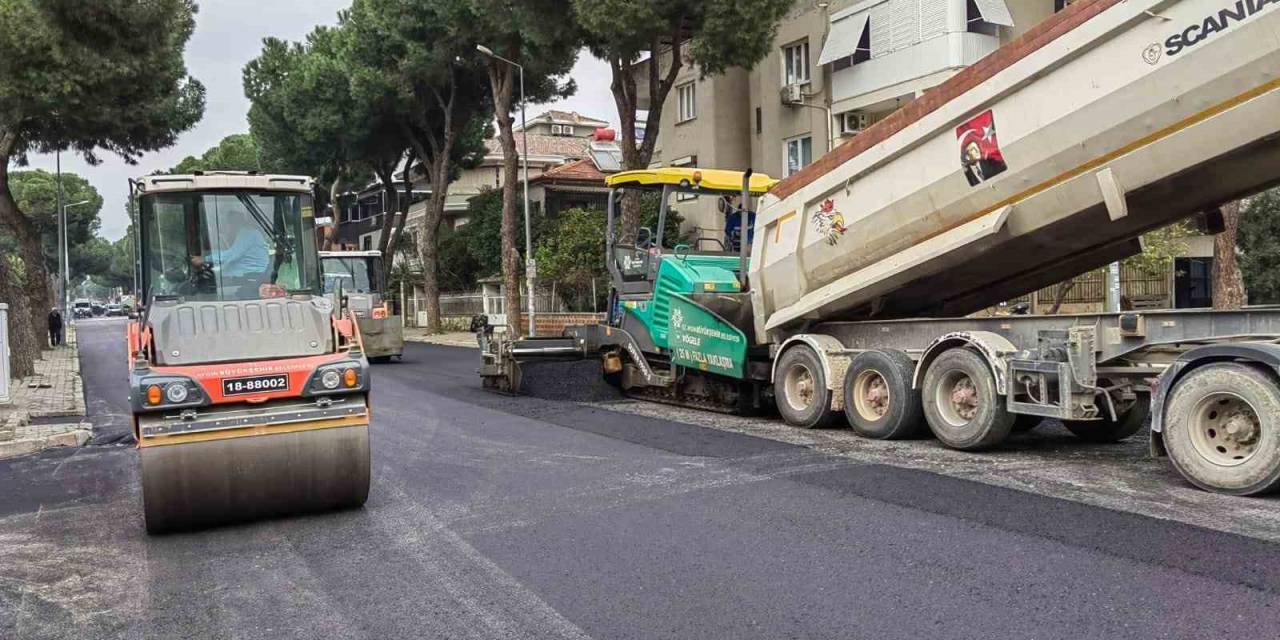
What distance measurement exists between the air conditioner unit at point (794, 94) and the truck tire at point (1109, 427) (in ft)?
62.8

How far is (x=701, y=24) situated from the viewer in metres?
20.8

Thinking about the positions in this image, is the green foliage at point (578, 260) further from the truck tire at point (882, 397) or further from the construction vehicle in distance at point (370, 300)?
the truck tire at point (882, 397)

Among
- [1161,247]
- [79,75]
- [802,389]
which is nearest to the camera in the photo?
[802,389]

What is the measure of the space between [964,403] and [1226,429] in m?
2.40

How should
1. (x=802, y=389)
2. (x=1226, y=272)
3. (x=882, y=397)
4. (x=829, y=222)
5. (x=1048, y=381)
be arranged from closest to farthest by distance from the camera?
(x=1048, y=381), (x=882, y=397), (x=829, y=222), (x=802, y=389), (x=1226, y=272)

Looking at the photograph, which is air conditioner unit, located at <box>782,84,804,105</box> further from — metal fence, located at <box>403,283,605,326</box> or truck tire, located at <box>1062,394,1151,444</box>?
truck tire, located at <box>1062,394,1151,444</box>

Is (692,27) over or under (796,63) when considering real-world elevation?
under

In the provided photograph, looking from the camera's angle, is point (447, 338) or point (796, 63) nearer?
point (796, 63)

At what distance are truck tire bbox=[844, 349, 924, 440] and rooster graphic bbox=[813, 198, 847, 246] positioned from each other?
1226 mm

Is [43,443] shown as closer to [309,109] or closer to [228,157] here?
[309,109]

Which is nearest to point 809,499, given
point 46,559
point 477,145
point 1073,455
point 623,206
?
point 1073,455

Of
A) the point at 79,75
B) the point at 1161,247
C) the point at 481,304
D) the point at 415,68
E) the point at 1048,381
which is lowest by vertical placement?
the point at 1048,381

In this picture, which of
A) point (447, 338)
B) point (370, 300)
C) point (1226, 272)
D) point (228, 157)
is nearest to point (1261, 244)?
point (1226, 272)

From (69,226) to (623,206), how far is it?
76.1 metres
